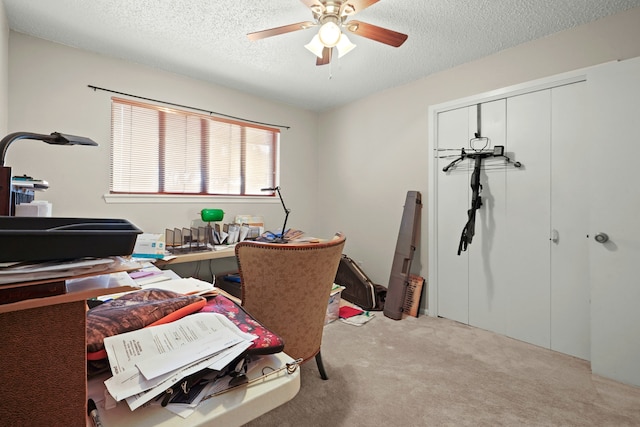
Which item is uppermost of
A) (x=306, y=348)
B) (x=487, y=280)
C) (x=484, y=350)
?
(x=487, y=280)

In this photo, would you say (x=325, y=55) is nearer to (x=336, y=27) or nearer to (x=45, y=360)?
(x=336, y=27)

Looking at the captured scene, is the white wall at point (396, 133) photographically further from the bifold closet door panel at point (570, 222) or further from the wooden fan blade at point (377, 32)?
the wooden fan blade at point (377, 32)

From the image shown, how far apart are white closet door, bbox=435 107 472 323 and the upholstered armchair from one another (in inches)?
69.5

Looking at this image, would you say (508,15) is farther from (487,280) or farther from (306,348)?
(306,348)

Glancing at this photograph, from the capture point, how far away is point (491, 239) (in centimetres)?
270

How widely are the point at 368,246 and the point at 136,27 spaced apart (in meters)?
3.10

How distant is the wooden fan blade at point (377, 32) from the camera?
6.01ft

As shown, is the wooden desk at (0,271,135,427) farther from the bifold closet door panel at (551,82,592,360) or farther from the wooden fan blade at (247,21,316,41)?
the bifold closet door panel at (551,82,592,360)

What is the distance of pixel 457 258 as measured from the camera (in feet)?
9.55

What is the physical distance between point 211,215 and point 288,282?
73.8 inches

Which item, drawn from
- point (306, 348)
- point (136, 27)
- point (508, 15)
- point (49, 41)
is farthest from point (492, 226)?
point (49, 41)

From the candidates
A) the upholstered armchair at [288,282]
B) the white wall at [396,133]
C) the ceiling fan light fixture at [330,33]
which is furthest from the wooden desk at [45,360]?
the white wall at [396,133]

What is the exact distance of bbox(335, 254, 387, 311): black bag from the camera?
3.22 metres

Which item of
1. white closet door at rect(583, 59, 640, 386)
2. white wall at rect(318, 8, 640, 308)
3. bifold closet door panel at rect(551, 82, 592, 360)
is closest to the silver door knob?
white closet door at rect(583, 59, 640, 386)
